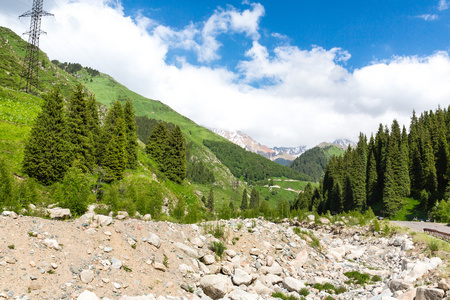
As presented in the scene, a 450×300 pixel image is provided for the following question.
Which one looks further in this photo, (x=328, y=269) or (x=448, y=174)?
(x=448, y=174)

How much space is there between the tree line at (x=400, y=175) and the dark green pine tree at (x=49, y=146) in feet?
268

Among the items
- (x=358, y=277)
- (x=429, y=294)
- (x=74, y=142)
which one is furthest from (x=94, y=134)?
(x=429, y=294)

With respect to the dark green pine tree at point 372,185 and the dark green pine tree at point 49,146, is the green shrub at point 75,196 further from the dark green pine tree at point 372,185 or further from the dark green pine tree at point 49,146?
the dark green pine tree at point 372,185

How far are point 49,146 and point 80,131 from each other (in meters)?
7.05

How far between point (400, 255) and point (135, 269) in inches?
1013

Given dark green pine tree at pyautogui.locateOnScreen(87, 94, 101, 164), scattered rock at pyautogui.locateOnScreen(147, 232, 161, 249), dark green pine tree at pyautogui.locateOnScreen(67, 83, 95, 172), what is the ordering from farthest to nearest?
dark green pine tree at pyautogui.locateOnScreen(87, 94, 101, 164) < dark green pine tree at pyautogui.locateOnScreen(67, 83, 95, 172) < scattered rock at pyautogui.locateOnScreen(147, 232, 161, 249)

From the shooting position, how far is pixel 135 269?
40.3ft

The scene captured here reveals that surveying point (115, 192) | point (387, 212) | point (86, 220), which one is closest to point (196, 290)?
point (86, 220)

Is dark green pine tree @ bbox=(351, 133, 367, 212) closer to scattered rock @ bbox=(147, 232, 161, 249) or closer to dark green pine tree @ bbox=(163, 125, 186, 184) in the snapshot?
dark green pine tree @ bbox=(163, 125, 186, 184)

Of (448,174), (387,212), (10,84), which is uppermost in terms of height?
(10,84)

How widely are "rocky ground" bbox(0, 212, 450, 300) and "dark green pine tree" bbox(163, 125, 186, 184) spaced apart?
38581mm

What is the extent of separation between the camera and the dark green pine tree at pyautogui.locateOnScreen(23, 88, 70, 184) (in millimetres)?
30172

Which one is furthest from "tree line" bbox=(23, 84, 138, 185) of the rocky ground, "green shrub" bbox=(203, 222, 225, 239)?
"green shrub" bbox=(203, 222, 225, 239)

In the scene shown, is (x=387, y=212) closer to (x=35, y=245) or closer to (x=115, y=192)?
(x=115, y=192)
